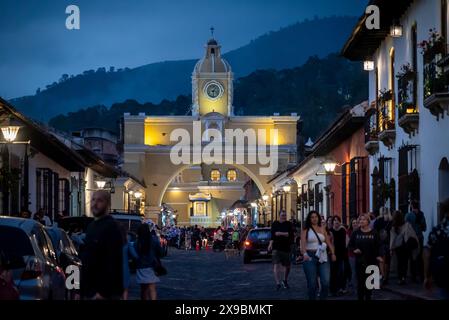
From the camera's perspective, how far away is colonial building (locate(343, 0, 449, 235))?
24047mm

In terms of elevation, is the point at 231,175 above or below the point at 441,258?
above

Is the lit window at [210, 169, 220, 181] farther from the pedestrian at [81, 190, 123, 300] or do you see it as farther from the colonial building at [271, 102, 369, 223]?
the pedestrian at [81, 190, 123, 300]

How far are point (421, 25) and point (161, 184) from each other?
261ft

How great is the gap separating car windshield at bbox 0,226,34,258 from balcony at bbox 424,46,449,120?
31.8ft

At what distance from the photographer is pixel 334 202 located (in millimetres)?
48094

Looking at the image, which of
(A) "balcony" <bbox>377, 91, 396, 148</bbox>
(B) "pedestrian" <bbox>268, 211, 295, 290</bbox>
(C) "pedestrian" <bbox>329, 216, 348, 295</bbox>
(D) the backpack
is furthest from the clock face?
(D) the backpack

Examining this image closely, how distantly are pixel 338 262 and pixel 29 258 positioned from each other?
11.4m

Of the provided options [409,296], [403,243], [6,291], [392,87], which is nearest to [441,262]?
[6,291]

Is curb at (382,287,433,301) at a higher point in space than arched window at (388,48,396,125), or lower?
lower

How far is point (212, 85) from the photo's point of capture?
4621 inches

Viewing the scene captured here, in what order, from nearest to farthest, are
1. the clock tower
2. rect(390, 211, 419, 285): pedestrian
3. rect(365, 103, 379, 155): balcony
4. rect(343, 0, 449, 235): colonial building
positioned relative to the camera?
1. rect(343, 0, 449, 235): colonial building
2. rect(390, 211, 419, 285): pedestrian
3. rect(365, 103, 379, 155): balcony
4. the clock tower

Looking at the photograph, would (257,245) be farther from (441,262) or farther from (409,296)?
(441,262)

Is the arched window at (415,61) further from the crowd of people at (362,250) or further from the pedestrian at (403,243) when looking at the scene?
the pedestrian at (403,243)

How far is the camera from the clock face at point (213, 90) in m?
116
